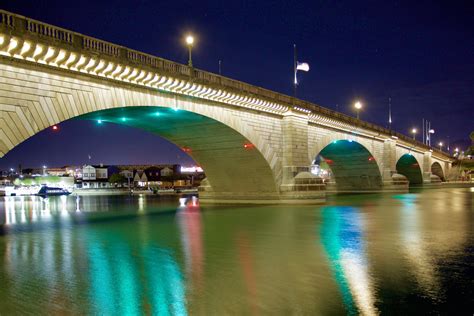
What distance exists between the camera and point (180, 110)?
2647cm

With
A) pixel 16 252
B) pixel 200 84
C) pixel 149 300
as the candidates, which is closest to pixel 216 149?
pixel 200 84

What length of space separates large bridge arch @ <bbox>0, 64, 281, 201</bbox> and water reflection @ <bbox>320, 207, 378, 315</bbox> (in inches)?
426

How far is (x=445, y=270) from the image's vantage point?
1159cm

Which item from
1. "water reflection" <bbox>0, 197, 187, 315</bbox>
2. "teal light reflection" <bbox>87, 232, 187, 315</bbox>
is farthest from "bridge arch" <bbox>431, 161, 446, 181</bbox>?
"teal light reflection" <bbox>87, 232, 187, 315</bbox>

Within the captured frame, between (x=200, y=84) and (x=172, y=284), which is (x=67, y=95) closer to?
(x=200, y=84)

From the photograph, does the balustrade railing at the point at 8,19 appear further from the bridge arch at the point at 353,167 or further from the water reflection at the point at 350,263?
the bridge arch at the point at 353,167

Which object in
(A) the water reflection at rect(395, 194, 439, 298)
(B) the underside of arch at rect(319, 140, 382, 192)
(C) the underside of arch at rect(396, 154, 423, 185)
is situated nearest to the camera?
(A) the water reflection at rect(395, 194, 439, 298)

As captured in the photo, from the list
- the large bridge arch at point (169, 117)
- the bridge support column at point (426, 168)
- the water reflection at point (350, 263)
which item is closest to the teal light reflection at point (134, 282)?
the water reflection at point (350, 263)

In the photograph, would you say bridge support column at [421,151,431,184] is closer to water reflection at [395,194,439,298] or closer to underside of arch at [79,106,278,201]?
underside of arch at [79,106,278,201]

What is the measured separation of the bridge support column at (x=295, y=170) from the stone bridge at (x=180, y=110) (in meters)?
0.08

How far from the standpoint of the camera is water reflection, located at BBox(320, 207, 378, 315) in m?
8.83

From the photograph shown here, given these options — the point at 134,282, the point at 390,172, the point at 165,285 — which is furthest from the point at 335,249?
the point at 390,172

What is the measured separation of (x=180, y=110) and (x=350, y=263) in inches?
643

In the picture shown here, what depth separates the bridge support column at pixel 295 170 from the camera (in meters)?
36.5
